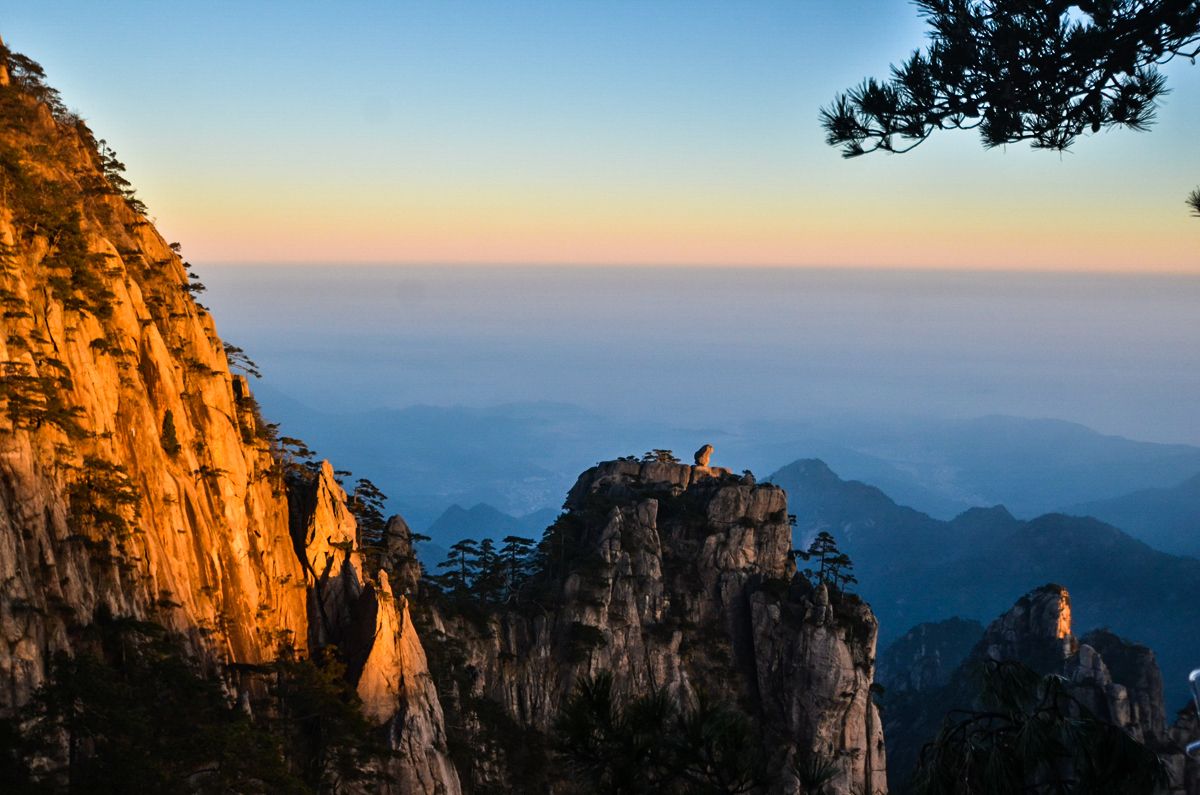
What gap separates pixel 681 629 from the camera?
2594 inches

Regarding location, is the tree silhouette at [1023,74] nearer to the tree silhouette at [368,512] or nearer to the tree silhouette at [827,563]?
the tree silhouette at [368,512]

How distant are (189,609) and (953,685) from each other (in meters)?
117

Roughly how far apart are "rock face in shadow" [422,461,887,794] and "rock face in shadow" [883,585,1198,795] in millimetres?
16646

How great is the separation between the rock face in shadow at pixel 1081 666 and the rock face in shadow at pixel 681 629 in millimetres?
16646

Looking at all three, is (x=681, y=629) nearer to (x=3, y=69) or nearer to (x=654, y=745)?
(x=3, y=69)

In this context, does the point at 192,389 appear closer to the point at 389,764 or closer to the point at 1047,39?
the point at 389,764

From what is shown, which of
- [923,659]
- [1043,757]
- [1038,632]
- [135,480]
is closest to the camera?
[1043,757]

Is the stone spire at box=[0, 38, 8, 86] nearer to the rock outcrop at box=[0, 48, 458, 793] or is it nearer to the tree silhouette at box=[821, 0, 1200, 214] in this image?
the rock outcrop at box=[0, 48, 458, 793]

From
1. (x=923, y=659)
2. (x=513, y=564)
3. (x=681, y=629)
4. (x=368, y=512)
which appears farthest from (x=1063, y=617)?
(x=368, y=512)

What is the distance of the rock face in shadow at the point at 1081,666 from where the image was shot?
84812 mm

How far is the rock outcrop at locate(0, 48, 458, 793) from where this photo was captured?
90.5ft

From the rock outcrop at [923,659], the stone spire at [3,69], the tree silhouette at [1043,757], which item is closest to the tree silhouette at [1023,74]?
the tree silhouette at [1043,757]

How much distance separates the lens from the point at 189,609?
111 feet

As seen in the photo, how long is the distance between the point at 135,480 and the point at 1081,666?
281 feet
